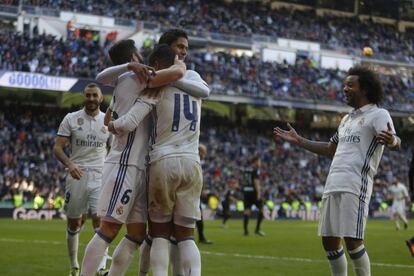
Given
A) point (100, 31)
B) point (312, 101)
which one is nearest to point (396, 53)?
point (312, 101)

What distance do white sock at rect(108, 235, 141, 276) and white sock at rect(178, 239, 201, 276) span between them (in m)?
0.43

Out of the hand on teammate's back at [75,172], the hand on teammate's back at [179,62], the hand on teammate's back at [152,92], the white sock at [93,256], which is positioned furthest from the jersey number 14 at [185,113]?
the hand on teammate's back at [75,172]

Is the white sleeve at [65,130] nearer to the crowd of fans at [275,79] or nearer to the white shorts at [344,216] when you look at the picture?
the white shorts at [344,216]

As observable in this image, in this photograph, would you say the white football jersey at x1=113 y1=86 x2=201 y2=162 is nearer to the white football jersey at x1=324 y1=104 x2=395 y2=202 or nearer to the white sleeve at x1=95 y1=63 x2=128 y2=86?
the white sleeve at x1=95 y1=63 x2=128 y2=86

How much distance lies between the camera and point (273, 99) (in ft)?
165

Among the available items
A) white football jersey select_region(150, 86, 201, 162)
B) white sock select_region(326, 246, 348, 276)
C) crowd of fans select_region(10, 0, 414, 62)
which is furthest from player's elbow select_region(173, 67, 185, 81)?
crowd of fans select_region(10, 0, 414, 62)

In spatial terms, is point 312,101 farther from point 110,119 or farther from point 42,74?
point 110,119

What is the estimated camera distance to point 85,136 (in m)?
11.1

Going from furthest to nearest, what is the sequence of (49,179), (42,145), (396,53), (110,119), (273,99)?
(396,53)
(273,99)
(42,145)
(49,179)
(110,119)

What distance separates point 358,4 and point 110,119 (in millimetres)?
60244

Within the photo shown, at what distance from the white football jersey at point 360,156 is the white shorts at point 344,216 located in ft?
0.24

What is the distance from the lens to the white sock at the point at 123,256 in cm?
748

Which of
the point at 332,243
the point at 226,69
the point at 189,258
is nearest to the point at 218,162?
the point at 226,69

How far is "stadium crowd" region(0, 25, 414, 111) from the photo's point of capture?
41250 mm
